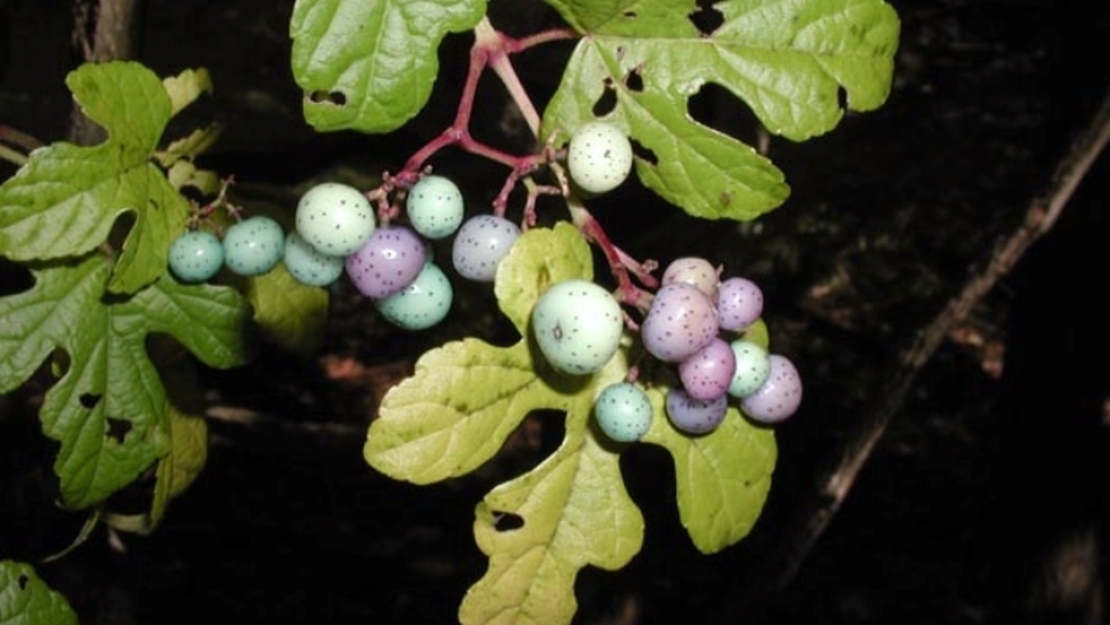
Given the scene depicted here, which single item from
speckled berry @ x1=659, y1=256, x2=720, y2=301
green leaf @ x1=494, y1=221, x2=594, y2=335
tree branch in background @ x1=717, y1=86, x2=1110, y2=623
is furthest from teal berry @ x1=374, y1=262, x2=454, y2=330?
tree branch in background @ x1=717, y1=86, x2=1110, y2=623

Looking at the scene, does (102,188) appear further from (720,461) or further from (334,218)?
(720,461)

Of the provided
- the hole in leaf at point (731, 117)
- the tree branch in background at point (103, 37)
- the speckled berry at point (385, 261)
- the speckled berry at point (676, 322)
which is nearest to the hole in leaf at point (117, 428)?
the tree branch in background at point (103, 37)

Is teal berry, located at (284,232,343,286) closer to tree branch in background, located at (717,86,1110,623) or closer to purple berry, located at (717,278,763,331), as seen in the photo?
purple berry, located at (717,278,763,331)

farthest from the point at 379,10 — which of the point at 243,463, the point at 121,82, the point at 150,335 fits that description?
the point at 243,463

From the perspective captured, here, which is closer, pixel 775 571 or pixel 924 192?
pixel 775 571

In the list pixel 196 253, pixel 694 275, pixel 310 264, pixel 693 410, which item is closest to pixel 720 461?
pixel 693 410

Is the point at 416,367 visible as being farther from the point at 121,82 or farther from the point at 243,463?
the point at 243,463
